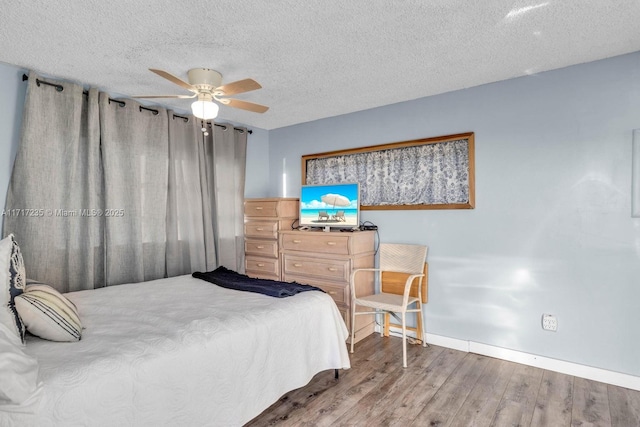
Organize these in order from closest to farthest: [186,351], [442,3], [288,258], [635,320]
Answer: [186,351], [442,3], [635,320], [288,258]

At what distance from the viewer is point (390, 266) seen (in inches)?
138

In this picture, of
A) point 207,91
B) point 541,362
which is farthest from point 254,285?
point 541,362

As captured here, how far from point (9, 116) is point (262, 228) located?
2464 mm

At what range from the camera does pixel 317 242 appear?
11.8 feet

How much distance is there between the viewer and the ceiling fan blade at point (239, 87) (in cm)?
230

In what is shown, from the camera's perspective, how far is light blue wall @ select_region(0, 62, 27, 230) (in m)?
2.61

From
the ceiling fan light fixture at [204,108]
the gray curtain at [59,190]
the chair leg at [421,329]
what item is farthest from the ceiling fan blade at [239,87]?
the chair leg at [421,329]

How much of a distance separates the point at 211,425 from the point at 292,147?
3.44m

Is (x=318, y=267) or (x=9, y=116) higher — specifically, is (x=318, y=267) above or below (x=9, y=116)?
below

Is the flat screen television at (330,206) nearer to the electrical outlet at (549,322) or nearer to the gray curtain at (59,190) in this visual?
the electrical outlet at (549,322)

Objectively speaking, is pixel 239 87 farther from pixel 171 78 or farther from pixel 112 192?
pixel 112 192

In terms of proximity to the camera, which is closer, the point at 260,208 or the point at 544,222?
the point at 544,222

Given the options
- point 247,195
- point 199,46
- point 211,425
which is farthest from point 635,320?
A: point 247,195

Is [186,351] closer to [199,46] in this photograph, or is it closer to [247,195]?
[199,46]
